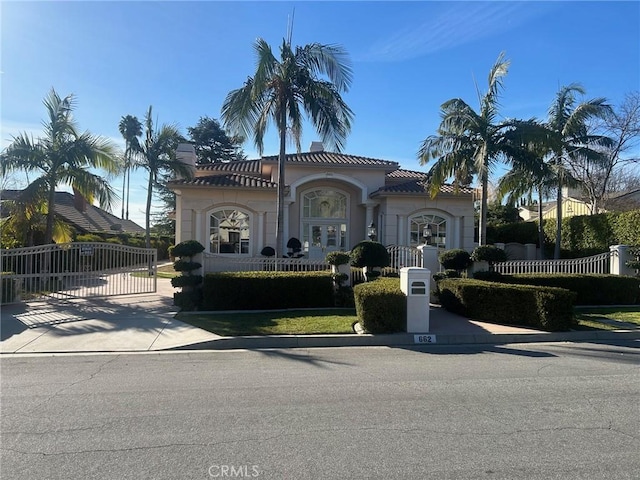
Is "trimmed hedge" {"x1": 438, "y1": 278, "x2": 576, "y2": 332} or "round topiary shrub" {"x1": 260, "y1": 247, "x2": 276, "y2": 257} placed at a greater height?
"round topiary shrub" {"x1": 260, "y1": 247, "x2": 276, "y2": 257}

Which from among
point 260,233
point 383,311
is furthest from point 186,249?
point 260,233

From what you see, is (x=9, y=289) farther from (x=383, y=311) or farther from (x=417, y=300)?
(x=417, y=300)

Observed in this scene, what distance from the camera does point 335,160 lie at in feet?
67.6

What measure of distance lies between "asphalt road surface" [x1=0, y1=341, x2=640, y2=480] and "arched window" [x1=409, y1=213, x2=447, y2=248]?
13.4 m

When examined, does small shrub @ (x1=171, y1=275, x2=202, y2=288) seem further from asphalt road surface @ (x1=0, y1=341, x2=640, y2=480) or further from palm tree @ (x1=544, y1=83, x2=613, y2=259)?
palm tree @ (x1=544, y1=83, x2=613, y2=259)

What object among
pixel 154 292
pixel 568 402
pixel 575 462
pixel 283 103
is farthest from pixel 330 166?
pixel 575 462

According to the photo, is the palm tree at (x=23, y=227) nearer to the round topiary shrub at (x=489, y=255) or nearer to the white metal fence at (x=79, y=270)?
the white metal fence at (x=79, y=270)

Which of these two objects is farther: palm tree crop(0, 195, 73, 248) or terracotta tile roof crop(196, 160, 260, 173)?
terracotta tile roof crop(196, 160, 260, 173)

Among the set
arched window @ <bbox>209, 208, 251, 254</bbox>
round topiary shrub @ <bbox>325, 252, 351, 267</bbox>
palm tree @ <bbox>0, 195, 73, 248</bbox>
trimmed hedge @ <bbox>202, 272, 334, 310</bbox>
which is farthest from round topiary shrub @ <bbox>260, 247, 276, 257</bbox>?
palm tree @ <bbox>0, 195, 73, 248</bbox>

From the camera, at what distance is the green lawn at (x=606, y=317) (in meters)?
9.32

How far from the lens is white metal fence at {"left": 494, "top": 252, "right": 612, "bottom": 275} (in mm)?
13680

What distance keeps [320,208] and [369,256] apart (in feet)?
29.7

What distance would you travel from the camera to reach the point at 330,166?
1962 cm

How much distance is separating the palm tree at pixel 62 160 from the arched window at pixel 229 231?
197 inches
